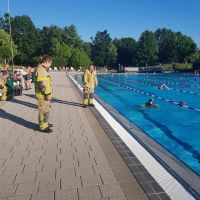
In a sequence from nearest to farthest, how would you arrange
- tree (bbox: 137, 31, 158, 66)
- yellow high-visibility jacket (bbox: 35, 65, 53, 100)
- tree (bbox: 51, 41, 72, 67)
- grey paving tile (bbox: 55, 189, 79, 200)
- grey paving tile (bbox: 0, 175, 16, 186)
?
grey paving tile (bbox: 55, 189, 79, 200) → grey paving tile (bbox: 0, 175, 16, 186) → yellow high-visibility jacket (bbox: 35, 65, 53, 100) → tree (bbox: 51, 41, 72, 67) → tree (bbox: 137, 31, 158, 66)

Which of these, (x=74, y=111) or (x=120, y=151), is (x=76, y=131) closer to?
(x=120, y=151)

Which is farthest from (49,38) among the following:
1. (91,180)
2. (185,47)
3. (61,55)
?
(91,180)

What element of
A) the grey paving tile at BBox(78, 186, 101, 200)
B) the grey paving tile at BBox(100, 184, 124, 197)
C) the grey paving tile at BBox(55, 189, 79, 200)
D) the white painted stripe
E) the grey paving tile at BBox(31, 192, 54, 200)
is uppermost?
the white painted stripe

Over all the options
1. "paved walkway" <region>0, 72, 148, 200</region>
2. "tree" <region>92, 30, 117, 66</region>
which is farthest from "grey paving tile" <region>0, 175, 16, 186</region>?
"tree" <region>92, 30, 117, 66</region>

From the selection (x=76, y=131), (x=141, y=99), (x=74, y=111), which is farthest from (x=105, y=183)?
(x=141, y=99)

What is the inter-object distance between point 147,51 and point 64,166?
7860cm

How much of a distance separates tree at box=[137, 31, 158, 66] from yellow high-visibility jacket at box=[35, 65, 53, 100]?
7597cm

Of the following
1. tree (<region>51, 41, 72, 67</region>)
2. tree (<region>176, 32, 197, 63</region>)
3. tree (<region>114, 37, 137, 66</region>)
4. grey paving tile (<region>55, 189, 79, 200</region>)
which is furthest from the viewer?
tree (<region>114, 37, 137, 66</region>)

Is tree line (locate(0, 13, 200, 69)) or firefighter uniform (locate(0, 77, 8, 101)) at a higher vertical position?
tree line (locate(0, 13, 200, 69))

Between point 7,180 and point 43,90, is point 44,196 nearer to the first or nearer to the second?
point 7,180

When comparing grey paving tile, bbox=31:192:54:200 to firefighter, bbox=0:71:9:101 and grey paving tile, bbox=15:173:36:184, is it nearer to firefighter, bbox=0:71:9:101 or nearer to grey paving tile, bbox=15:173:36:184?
grey paving tile, bbox=15:173:36:184

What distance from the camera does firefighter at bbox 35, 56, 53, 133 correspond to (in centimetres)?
671

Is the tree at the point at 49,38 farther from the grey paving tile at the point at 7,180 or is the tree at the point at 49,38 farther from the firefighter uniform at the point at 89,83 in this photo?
the grey paving tile at the point at 7,180

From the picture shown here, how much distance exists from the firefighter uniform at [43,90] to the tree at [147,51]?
249 feet
